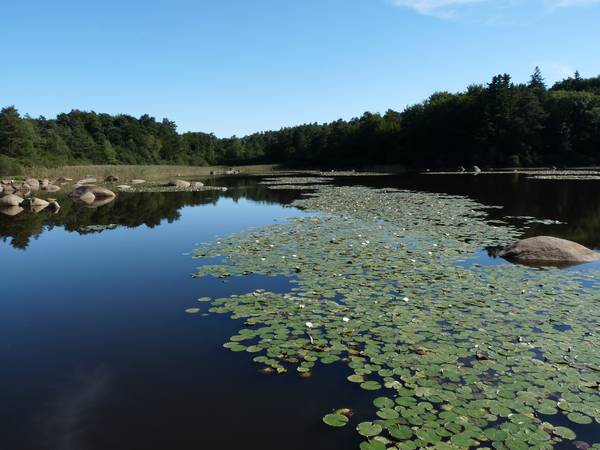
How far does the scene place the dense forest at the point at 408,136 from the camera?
66700 mm

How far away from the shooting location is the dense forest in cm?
6670

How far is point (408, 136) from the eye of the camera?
3605 inches

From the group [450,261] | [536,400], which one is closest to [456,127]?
[450,261]

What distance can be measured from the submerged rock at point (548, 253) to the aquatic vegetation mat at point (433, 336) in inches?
33.5

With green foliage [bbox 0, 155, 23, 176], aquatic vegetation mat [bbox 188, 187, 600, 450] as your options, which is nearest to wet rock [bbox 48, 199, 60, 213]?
aquatic vegetation mat [bbox 188, 187, 600, 450]

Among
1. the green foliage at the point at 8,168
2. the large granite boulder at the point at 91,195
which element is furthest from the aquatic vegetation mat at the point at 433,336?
the green foliage at the point at 8,168

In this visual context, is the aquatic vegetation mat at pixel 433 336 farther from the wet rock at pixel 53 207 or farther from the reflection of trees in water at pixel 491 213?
the wet rock at pixel 53 207

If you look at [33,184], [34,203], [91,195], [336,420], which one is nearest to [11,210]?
[34,203]

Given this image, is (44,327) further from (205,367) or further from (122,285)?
(205,367)

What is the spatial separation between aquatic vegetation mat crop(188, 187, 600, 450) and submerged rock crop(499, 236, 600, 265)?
0.85 m

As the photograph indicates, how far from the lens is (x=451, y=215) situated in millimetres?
16672

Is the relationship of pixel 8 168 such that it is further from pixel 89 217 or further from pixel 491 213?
pixel 491 213

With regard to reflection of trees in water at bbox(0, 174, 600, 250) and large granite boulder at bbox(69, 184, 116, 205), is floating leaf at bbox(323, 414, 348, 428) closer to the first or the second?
reflection of trees in water at bbox(0, 174, 600, 250)

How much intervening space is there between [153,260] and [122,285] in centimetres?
216
